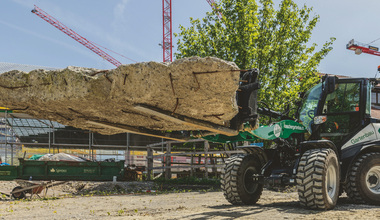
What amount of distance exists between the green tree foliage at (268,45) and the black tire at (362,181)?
8.48m

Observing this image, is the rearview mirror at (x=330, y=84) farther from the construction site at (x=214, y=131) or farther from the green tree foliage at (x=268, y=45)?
the green tree foliage at (x=268, y=45)

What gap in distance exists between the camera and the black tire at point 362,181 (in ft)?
23.0

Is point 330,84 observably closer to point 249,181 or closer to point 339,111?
point 339,111

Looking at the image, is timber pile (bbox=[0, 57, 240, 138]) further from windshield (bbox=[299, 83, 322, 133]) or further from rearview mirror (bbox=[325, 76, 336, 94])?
windshield (bbox=[299, 83, 322, 133])

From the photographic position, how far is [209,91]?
3799mm

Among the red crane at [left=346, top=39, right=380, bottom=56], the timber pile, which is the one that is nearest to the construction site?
the timber pile

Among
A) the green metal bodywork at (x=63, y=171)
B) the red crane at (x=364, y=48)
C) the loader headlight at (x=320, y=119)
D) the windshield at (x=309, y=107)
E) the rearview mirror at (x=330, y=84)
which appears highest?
the red crane at (x=364, y=48)

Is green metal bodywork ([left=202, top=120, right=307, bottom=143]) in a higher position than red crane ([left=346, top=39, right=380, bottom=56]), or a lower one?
lower

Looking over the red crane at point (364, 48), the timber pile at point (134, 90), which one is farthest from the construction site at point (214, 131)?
the red crane at point (364, 48)

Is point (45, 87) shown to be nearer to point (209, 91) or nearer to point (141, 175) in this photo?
point (209, 91)

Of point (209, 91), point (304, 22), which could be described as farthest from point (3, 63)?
point (209, 91)

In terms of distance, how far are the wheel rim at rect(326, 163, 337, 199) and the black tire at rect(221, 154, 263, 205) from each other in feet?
4.91

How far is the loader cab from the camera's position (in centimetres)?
749

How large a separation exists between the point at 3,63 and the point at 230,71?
29507mm
